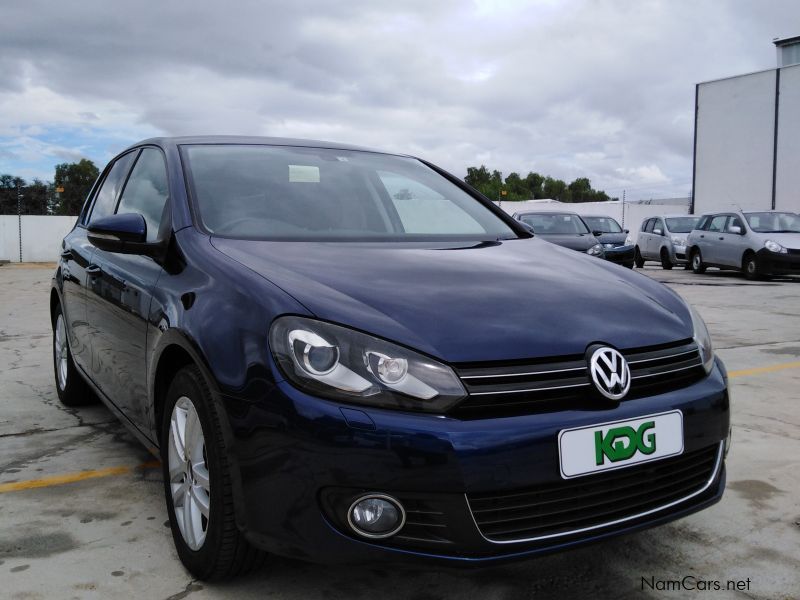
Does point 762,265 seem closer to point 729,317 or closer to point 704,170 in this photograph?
point 729,317

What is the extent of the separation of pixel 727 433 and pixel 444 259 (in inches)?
39.7

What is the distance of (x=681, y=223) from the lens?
67.2 ft

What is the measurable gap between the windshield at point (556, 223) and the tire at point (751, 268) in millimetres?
3402

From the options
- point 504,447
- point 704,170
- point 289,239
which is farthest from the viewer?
point 704,170

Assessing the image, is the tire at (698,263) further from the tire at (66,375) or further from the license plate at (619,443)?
the license plate at (619,443)

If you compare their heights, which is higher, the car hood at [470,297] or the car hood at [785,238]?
the car hood at [785,238]

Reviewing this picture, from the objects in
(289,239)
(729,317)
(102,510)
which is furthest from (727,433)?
(729,317)

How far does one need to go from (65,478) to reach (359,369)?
1.94 metres

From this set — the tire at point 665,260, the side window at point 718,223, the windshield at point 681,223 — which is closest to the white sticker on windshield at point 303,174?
the side window at point 718,223

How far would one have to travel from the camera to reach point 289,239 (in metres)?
2.64

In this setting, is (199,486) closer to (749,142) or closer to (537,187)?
(749,142)

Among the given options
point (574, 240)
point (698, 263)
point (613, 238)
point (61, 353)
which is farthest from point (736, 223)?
point (61, 353)

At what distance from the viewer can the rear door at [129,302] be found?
106 inches

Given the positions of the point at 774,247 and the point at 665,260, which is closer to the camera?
the point at 774,247
